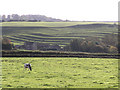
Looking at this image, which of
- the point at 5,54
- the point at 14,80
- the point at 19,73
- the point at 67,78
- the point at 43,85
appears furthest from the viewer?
the point at 5,54

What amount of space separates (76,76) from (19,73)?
22.2 feet

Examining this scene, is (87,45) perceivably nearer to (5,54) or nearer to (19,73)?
(5,54)

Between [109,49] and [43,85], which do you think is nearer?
[43,85]

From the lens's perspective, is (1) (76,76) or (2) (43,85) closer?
(2) (43,85)

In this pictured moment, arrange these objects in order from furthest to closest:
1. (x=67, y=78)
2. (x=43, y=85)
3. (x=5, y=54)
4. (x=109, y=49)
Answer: (x=109, y=49)
(x=5, y=54)
(x=67, y=78)
(x=43, y=85)

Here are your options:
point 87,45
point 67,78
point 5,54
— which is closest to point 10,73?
point 67,78

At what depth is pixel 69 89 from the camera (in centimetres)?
2227

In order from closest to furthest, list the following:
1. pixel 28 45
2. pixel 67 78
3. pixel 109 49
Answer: pixel 67 78 → pixel 109 49 → pixel 28 45

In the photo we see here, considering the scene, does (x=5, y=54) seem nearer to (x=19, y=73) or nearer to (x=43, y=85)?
(x=19, y=73)

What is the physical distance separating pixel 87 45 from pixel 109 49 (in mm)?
7484

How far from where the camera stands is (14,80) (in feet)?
87.7

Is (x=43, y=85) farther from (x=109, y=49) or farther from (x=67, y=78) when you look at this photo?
(x=109, y=49)

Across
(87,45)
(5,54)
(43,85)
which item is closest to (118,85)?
(43,85)

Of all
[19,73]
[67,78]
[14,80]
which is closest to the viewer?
[14,80]
